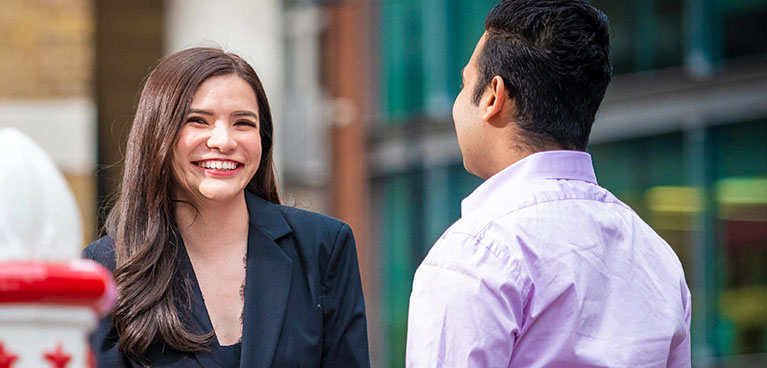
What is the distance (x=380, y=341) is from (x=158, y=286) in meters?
10.6

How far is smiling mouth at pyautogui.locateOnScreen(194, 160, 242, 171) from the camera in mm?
2631

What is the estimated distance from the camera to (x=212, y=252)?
2795 mm

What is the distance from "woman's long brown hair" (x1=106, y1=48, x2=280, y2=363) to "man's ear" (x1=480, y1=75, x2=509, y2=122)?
953 mm

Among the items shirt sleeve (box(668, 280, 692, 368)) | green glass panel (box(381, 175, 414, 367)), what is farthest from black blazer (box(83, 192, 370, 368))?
green glass panel (box(381, 175, 414, 367))

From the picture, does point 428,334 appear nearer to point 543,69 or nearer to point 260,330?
point 543,69

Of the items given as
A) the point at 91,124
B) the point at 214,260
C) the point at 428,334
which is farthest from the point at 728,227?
the point at 428,334

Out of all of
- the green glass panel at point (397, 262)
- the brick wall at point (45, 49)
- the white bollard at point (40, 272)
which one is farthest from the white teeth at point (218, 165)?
the green glass panel at point (397, 262)

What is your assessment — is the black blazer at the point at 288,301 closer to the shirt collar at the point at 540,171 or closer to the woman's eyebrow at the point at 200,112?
the woman's eyebrow at the point at 200,112

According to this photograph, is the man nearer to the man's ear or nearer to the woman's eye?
the man's ear

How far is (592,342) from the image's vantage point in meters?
1.85

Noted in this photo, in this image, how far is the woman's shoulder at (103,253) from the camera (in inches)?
106

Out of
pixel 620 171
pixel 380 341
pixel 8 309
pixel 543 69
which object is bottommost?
pixel 380 341

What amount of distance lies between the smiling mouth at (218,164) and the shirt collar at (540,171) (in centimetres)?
87

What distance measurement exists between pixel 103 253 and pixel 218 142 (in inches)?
18.5
